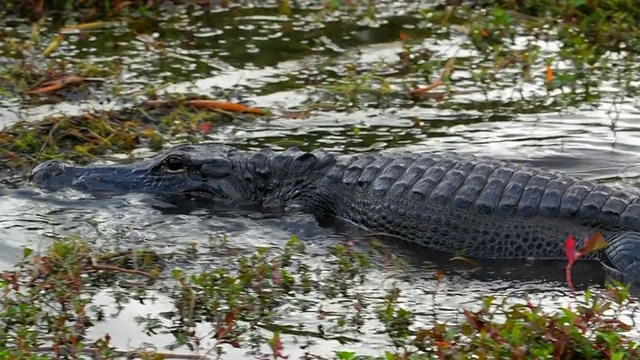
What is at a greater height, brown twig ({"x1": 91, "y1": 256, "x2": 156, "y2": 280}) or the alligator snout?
brown twig ({"x1": 91, "y1": 256, "x2": 156, "y2": 280})

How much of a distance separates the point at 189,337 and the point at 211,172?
7.63 feet

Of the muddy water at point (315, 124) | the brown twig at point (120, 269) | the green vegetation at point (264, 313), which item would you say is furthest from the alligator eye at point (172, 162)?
the brown twig at point (120, 269)

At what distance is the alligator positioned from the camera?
237 inches

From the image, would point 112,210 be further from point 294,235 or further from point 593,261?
point 593,261

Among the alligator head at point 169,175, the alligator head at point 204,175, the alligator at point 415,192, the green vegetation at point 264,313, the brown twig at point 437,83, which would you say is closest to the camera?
the green vegetation at point 264,313

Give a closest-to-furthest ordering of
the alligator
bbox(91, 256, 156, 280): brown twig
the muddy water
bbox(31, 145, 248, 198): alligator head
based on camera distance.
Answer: bbox(91, 256, 156, 280): brown twig, the muddy water, the alligator, bbox(31, 145, 248, 198): alligator head

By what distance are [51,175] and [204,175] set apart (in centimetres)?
86

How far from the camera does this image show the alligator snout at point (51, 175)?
6.96 meters

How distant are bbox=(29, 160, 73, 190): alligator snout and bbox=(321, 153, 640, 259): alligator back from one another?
158 centimetres

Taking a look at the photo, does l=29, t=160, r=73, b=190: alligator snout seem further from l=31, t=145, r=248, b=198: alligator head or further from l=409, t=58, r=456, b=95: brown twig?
l=409, t=58, r=456, b=95: brown twig

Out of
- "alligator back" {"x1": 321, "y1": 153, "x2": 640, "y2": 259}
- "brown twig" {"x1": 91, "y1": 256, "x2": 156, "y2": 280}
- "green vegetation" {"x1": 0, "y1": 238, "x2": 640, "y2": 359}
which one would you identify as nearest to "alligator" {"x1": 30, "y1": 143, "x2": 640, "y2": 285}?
"alligator back" {"x1": 321, "y1": 153, "x2": 640, "y2": 259}

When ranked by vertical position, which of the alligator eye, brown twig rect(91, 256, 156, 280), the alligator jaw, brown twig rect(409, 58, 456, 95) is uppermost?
brown twig rect(91, 256, 156, 280)

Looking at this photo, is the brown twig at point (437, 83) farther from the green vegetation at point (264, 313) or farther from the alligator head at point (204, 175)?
the green vegetation at point (264, 313)

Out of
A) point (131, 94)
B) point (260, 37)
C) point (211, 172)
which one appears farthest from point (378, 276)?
point (260, 37)
